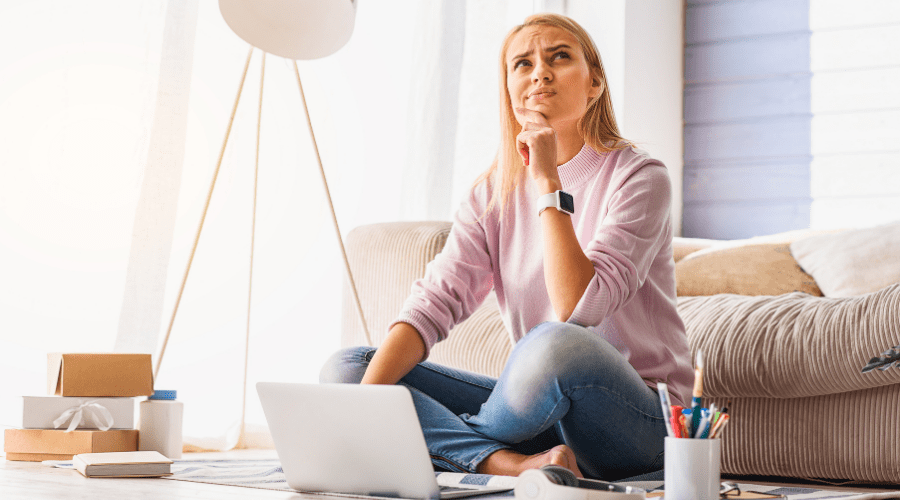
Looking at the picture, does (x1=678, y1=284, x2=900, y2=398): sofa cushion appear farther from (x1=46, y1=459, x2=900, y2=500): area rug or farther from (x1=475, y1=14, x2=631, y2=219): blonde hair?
(x1=475, y1=14, x2=631, y2=219): blonde hair

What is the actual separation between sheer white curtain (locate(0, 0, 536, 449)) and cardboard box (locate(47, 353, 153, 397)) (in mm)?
221

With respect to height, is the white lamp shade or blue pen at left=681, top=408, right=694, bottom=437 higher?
the white lamp shade

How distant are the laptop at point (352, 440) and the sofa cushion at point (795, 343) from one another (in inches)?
26.7

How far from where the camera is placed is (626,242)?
1.34 m

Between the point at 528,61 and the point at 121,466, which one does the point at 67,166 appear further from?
the point at 528,61

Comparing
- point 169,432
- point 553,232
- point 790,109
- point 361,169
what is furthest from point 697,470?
point 790,109

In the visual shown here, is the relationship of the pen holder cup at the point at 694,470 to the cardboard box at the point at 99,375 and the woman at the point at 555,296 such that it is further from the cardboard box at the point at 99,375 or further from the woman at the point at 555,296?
the cardboard box at the point at 99,375

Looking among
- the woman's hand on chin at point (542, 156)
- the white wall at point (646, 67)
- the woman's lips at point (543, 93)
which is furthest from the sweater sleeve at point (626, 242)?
the white wall at point (646, 67)

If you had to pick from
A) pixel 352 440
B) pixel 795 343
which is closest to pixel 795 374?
pixel 795 343

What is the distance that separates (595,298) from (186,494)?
2.06ft

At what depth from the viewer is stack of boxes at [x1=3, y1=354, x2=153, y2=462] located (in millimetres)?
1712

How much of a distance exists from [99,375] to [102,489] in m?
0.58

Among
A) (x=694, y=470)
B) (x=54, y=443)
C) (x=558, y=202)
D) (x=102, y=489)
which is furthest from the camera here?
(x=54, y=443)

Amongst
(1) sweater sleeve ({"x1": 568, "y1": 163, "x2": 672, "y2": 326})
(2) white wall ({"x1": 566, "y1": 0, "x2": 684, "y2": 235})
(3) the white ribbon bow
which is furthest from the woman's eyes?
(2) white wall ({"x1": 566, "y1": 0, "x2": 684, "y2": 235})
